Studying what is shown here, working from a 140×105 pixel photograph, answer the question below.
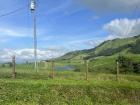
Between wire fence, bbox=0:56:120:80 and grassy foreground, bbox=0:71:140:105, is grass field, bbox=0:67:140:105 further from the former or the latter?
wire fence, bbox=0:56:120:80

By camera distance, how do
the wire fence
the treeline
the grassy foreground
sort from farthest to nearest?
1. the treeline
2. the wire fence
3. the grassy foreground

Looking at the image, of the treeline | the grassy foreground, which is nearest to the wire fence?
the grassy foreground

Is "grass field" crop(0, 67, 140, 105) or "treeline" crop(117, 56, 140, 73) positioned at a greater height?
"treeline" crop(117, 56, 140, 73)

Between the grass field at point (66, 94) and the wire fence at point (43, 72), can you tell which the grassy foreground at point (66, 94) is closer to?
the grass field at point (66, 94)

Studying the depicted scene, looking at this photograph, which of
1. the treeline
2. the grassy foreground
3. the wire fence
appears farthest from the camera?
the treeline

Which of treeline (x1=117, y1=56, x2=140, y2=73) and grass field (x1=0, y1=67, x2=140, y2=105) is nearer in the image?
grass field (x1=0, y1=67, x2=140, y2=105)

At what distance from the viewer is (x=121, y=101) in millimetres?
22719

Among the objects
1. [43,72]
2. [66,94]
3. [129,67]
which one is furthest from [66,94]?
[129,67]

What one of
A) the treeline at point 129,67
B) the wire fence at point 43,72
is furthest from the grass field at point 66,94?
the treeline at point 129,67

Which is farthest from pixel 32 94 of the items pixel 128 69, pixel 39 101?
pixel 128 69

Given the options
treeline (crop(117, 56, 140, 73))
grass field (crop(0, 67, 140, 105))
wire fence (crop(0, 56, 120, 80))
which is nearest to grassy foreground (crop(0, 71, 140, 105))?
grass field (crop(0, 67, 140, 105))

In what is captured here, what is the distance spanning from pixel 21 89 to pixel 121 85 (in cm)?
830

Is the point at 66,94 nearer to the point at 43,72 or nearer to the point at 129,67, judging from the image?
the point at 43,72

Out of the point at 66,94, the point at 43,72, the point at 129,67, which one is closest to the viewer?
the point at 66,94
